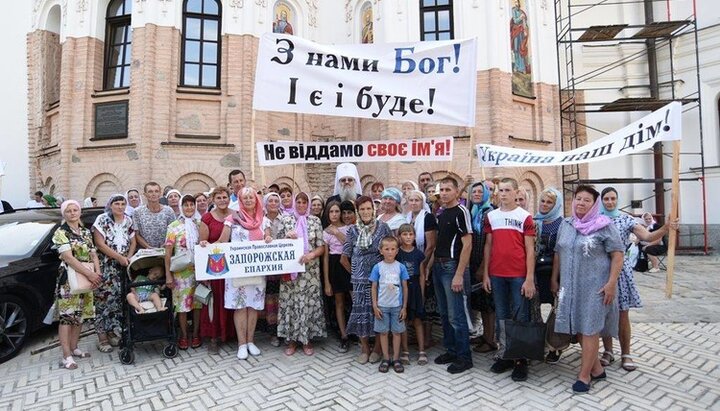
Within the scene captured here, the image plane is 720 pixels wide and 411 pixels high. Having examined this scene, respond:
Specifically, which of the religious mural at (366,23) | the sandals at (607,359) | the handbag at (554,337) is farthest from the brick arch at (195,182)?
the sandals at (607,359)

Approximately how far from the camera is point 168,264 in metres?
4.95

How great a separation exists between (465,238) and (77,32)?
13828mm

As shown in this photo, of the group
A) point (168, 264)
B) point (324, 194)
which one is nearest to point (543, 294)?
point (168, 264)

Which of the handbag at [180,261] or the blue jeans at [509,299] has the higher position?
the handbag at [180,261]

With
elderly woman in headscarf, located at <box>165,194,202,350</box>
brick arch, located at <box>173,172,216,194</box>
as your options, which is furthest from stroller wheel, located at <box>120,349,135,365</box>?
brick arch, located at <box>173,172,216,194</box>

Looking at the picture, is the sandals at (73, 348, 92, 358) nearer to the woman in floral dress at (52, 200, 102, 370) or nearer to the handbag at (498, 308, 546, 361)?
the woman in floral dress at (52, 200, 102, 370)

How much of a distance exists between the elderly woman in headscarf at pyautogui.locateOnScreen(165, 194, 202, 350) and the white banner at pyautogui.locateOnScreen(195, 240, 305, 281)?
294 millimetres

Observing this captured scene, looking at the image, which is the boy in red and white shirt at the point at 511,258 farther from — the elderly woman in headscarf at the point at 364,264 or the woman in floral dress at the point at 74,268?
the woman in floral dress at the point at 74,268

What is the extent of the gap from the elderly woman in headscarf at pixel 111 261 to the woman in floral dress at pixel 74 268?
19cm

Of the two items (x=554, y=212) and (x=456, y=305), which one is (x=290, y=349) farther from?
(x=554, y=212)

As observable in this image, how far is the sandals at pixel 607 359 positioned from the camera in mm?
4617

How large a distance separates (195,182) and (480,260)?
31.7 ft

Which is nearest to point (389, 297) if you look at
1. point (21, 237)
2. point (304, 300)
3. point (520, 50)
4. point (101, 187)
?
point (304, 300)

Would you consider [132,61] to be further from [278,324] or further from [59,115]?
[278,324]
